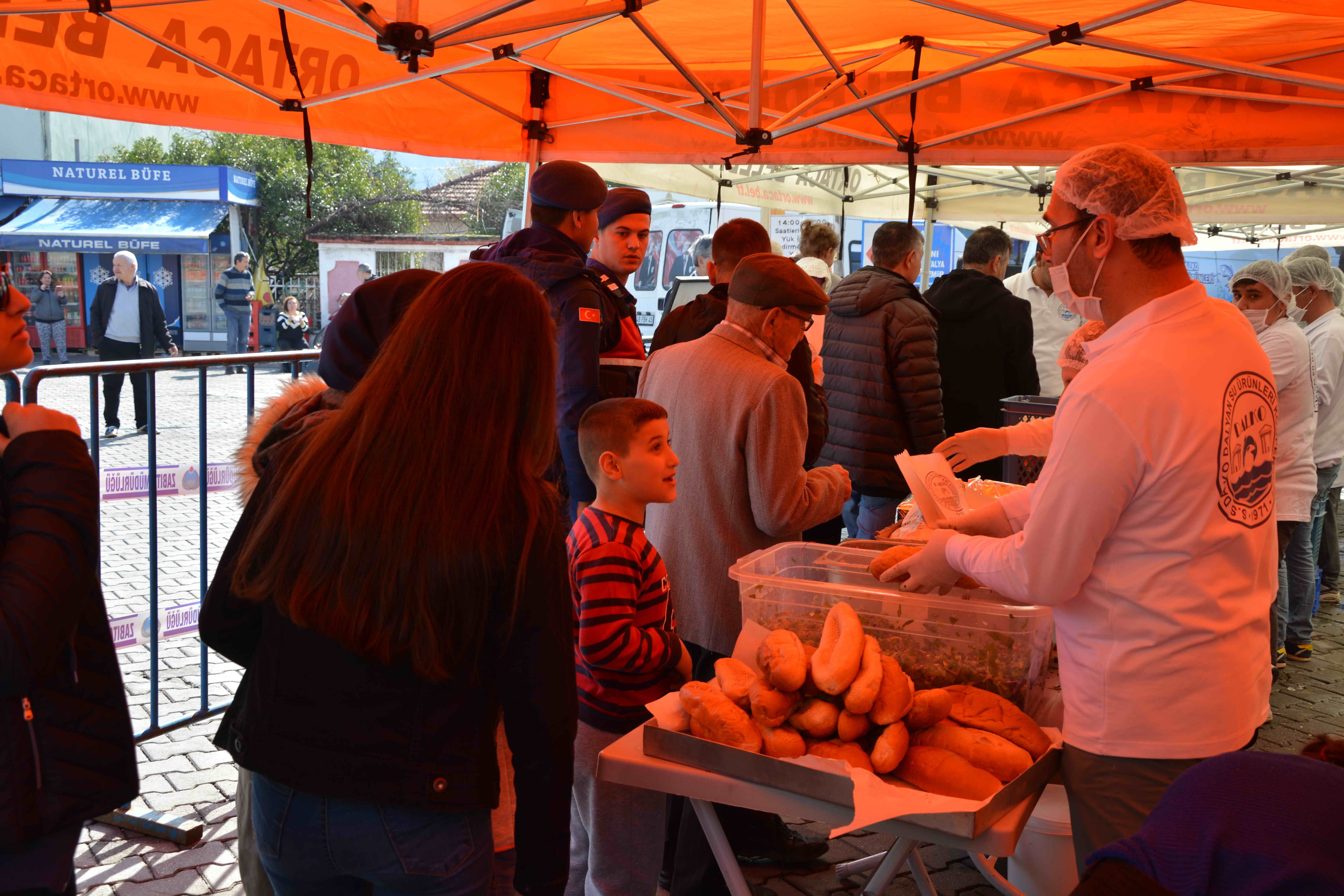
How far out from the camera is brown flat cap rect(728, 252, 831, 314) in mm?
2881

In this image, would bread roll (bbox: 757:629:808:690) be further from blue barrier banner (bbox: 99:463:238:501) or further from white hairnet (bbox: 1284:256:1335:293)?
white hairnet (bbox: 1284:256:1335:293)

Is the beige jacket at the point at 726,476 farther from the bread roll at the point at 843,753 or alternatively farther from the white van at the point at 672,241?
the white van at the point at 672,241

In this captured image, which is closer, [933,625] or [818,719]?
[818,719]

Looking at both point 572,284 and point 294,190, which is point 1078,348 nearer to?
point 572,284

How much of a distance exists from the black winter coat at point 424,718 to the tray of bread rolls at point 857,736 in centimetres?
34

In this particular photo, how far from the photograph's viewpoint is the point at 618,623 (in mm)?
2400

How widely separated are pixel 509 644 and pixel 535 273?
2105mm

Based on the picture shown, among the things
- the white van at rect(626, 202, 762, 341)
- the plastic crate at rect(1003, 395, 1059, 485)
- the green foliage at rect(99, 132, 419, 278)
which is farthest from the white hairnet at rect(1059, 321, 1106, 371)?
the green foliage at rect(99, 132, 419, 278)

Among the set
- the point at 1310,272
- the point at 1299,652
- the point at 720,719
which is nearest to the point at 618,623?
the point at 720,719

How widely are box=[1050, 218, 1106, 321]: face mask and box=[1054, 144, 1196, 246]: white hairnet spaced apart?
0.05 meters

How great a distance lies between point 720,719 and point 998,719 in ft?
1.75

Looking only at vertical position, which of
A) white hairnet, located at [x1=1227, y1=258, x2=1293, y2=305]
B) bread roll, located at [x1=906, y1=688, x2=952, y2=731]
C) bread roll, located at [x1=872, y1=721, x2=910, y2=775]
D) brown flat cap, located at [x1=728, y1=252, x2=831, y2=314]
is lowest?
bread roll, located at [x1=872, y1=721, x2=910, y2=775]

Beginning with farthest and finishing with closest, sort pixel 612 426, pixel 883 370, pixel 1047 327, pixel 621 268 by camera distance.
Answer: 1. pixel 1047 327
2. pixel 883 370
3. pixel 621 268
4. pixel 612 426

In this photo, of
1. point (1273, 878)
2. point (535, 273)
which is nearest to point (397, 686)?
point (1273, 878)
